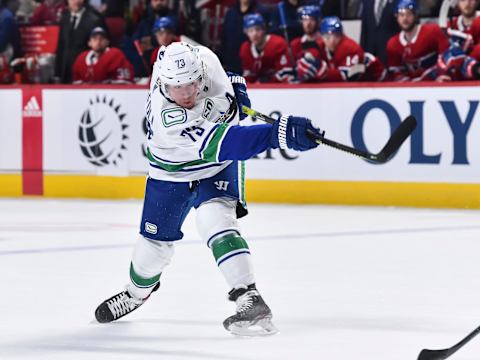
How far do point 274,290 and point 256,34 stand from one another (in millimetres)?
5255

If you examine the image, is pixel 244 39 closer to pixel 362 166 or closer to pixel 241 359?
pixel 362 166

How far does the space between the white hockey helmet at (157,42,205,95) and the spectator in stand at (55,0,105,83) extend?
6886 millimetres

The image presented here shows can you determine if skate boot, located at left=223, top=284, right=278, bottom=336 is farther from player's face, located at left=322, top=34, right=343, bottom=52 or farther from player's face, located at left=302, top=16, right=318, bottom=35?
player's face, located at left=302, top=16, right=318, bottom=35

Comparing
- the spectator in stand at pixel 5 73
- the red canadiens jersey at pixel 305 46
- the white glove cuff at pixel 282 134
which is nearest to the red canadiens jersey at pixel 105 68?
the spectator in stand at pixel 5 73

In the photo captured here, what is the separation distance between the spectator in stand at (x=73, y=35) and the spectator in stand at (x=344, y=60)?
7.35 feet

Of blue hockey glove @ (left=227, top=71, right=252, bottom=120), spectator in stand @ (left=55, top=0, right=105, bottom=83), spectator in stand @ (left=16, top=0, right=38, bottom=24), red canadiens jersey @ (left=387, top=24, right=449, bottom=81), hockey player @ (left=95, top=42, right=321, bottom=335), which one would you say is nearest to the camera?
hockey player @ (left=95, top=42, right=321, bottom=335)

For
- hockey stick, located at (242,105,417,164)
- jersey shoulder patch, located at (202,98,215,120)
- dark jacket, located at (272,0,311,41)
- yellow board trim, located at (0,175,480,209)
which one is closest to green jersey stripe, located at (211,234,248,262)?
jersey shoulder patch, located at (202,98,215,120)

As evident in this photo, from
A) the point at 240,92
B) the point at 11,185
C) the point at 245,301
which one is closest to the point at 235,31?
the point at 11,185

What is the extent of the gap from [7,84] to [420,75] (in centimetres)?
376

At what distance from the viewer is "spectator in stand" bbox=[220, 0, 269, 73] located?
10.5 metres

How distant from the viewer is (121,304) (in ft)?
14.6

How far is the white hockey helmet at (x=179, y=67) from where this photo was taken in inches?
158

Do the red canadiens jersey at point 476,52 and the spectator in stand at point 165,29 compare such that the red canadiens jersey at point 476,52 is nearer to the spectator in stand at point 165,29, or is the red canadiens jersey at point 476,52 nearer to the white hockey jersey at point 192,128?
the spectator in stand at point 165,29

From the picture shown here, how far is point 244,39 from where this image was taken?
1044cm
